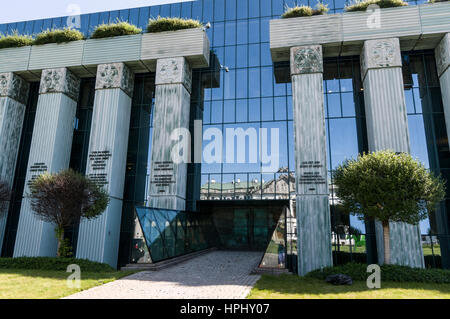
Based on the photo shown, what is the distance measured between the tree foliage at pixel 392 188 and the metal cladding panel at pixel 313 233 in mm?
3610

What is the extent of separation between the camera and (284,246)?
52.7 feet

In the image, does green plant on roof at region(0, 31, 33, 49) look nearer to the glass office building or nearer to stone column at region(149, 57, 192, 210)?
the glass office building

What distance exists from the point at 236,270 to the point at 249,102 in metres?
13.0

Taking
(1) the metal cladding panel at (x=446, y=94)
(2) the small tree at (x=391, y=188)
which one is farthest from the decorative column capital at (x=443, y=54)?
(2) the small tree at (x=391, y=188)

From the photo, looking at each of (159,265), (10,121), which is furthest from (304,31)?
(10,121)

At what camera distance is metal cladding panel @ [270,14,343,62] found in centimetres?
2119

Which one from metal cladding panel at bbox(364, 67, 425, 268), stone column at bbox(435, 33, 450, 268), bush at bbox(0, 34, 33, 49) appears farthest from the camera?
bush at bbox(0, 34, 33, 49)

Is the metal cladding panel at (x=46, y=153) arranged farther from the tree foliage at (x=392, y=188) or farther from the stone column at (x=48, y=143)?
the tree foliage at (x=392, y=188)

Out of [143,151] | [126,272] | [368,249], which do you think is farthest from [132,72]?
[368,249]

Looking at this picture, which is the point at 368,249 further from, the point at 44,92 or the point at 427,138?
the point at 44,92

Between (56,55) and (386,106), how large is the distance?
78.1 feet

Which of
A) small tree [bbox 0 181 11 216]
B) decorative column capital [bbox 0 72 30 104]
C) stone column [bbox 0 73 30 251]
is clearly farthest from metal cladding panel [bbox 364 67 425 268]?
decorative column capital [bbox 0 72 30 104]

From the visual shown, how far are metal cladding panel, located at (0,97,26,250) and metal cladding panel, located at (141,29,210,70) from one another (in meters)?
11.1

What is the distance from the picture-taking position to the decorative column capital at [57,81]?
24.1m
